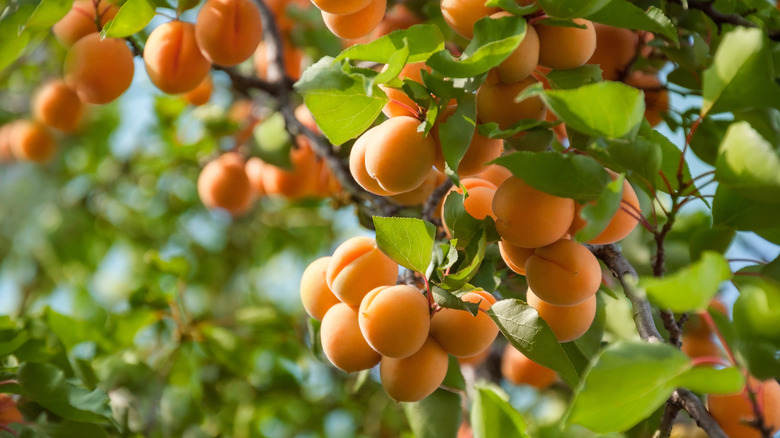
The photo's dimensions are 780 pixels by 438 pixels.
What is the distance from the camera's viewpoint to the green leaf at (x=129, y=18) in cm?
82

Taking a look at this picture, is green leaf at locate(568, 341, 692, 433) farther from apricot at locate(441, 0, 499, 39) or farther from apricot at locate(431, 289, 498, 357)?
apricot at locate(441, 0, 499, 39)

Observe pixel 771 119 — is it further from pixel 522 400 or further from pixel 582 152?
pixel 522 400

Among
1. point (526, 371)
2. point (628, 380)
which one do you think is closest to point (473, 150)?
point (628, 380)

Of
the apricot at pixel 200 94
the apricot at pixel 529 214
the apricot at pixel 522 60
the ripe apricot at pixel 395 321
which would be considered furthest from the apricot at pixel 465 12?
the apricot at pixel 200 94

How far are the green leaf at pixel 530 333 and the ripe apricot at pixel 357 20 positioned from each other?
13.8 inches

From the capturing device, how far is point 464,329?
729 millimetres

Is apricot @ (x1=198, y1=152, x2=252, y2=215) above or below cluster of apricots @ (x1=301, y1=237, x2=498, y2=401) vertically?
below

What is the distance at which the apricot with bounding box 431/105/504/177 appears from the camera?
0.70 meters

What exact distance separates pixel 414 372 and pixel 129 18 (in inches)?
20.0

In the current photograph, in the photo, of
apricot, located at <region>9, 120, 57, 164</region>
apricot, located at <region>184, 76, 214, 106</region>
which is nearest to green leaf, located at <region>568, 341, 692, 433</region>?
apricot, located at <region>184, 76, 214, 106</region>

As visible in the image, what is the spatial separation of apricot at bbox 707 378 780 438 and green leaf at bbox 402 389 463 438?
310mm

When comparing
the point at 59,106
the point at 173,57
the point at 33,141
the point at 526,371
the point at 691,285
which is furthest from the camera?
the point at 33,141

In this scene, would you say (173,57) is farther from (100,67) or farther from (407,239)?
(407,239)

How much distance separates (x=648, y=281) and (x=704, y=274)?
34 mm
